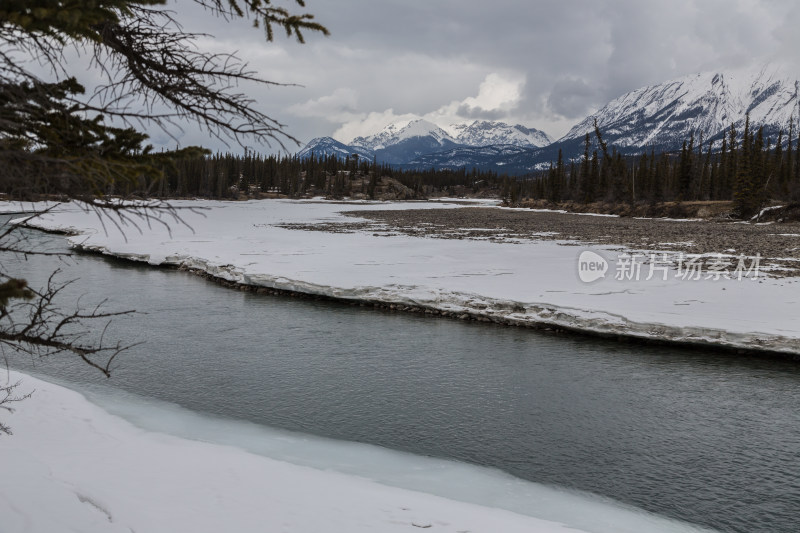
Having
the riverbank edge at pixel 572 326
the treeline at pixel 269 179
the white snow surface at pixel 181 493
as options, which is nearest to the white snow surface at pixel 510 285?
the riverbank edge at pixel 572 326

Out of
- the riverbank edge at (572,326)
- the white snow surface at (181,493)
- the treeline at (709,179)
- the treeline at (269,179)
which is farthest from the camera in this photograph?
the treeline at (269,179)

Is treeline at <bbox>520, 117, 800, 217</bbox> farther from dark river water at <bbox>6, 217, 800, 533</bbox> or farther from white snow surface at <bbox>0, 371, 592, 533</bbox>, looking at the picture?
white snow surface at <bbox>0, 371, 592, 533</bbox>

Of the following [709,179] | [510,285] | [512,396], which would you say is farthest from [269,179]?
[512,396]

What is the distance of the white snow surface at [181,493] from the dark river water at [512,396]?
151cm

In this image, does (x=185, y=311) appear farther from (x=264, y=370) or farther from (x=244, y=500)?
(x=244, y=500)

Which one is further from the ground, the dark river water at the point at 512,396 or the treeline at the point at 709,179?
the treeline at the point at 709,179

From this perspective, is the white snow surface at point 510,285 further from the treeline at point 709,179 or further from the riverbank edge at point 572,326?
the treeline at point 709,179

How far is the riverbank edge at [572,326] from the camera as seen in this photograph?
1371 cm

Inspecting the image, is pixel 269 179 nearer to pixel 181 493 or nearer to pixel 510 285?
pixel 510 285

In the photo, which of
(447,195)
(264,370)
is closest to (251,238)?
(264,370)

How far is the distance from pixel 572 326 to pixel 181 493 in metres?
12.3

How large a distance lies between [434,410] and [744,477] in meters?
5.00

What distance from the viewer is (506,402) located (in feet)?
36.0

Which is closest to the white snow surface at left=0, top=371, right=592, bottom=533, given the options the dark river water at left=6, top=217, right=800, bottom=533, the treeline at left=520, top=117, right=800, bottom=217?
the dark river water at left=6, top=217, right=800, bottom=533
